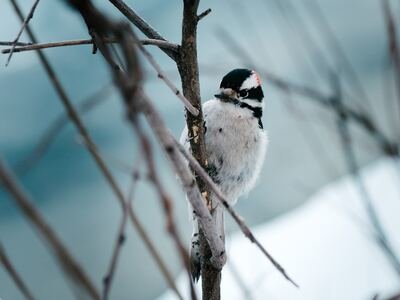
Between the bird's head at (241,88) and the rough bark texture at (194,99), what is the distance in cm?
67

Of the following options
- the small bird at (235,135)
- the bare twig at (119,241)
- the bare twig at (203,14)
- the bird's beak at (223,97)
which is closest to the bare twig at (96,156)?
the bare twig at (119,241)

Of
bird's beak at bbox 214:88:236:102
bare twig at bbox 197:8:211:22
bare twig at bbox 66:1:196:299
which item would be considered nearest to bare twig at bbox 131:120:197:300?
bare twig at bbox 66:1:196:299

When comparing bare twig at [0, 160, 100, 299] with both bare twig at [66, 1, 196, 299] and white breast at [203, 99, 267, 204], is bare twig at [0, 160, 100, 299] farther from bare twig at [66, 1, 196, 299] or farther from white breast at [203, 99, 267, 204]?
white breast at [203, 99, 267, 204]

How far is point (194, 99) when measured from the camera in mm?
1007

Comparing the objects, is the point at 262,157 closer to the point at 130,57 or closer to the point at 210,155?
the point at 210,155

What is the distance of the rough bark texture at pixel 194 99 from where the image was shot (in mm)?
899

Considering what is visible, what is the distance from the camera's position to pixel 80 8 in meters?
0.31

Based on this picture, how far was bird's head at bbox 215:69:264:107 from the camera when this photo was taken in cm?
182

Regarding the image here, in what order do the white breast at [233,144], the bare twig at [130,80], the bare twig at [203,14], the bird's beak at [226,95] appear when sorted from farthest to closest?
the bird's beak at [226,95]
the white breast at [233,144]
the bare twig at [203,14]
the bare twig at [130,80]

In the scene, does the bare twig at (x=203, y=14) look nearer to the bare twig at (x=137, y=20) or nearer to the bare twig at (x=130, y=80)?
the bare twig at (x=137, y=20)

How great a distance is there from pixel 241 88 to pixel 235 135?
0.57ft

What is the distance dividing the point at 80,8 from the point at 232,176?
145cm

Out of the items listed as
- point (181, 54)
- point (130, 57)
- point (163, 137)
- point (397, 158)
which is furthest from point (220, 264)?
point (130, 57)

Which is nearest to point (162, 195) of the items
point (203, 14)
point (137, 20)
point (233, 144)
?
point (203, 14)
